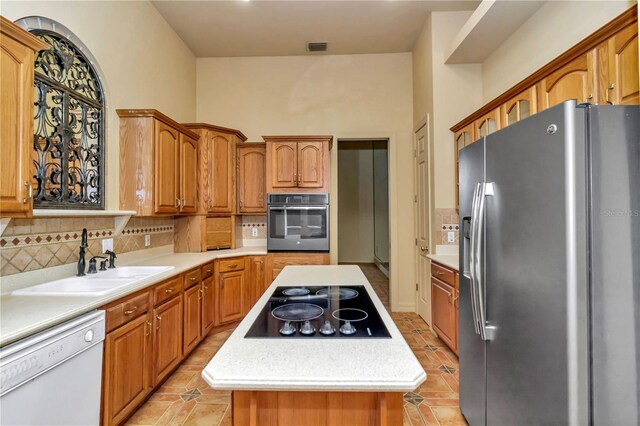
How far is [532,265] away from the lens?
4.01 feet

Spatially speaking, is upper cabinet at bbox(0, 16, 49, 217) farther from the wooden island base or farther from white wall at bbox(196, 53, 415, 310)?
white wall at bbox(196, 53, 415, 310)

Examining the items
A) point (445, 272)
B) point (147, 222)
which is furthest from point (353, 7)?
point (147, 222)

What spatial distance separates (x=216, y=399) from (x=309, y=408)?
5.08ft

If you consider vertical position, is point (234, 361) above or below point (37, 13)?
below

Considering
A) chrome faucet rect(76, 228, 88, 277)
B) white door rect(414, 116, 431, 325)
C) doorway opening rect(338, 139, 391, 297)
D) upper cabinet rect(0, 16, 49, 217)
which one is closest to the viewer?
upper cabinet rect(0, 16, 49, 217)

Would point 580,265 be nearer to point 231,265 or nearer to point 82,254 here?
point 82,254

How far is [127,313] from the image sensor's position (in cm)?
177

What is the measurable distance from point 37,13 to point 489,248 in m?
3.03

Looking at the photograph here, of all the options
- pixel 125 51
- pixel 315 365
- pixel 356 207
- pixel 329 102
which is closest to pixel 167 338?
pixel 315 365

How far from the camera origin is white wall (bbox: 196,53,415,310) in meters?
3.97

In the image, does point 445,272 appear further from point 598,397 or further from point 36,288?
point 36,288

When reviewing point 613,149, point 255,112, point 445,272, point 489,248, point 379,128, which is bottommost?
point 445,272

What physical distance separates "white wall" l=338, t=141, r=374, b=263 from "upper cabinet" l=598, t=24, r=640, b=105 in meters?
5.81

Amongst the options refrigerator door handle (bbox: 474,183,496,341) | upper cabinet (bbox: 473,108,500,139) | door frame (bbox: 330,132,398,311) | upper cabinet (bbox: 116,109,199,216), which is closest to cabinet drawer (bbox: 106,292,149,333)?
upper cabinet (bbox: 116,109,199,216)
